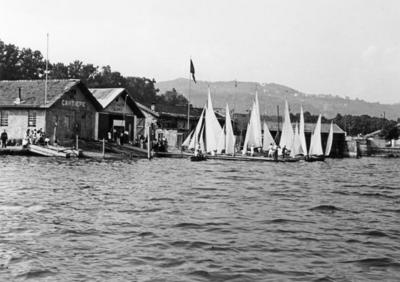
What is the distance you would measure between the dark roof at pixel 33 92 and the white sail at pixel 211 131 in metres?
12.3

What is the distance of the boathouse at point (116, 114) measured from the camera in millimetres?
61688

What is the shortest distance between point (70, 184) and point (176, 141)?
44.0 meters

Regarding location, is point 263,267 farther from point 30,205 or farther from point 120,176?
point 120,176

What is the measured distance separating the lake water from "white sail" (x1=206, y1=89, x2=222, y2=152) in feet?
111

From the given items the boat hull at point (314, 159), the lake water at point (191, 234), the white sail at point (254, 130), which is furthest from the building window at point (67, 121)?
the lake water at point (191, 234)

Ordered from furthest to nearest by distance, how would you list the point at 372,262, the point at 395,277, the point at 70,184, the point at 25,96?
the point at 25,96 → the point at 70,184 → the point at 372,262 → the point at 395,277

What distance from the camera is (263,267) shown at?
1195 cm

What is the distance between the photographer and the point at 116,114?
2511 inches

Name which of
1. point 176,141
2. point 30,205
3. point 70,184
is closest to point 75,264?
point 30,205

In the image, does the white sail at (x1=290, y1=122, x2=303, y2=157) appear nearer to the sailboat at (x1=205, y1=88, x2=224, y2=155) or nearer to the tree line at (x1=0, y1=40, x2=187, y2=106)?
the sailboat at (x1=205, y1=88, x2=224, y2=155)

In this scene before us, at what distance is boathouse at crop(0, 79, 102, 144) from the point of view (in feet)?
174

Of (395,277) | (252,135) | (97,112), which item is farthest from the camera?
(252,135)

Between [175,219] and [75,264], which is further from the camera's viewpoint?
[175,219]

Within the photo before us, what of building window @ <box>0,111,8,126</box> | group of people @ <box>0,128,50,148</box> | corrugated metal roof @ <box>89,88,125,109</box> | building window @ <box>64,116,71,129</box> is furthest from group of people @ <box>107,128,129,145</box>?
building window @ <box>0,111,8,126</box>
